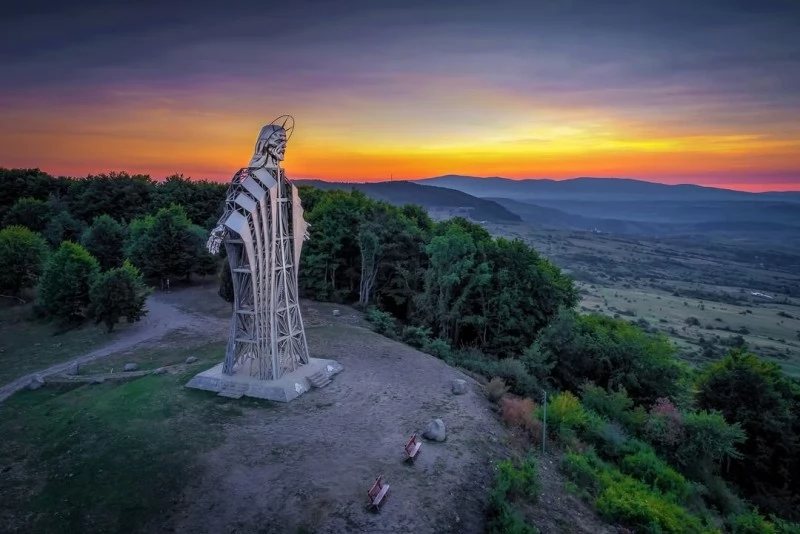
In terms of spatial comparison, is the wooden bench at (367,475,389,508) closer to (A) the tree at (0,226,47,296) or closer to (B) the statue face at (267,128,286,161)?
(B) the statue face at (267,128,286,161)

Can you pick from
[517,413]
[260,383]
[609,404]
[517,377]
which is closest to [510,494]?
[517,413]

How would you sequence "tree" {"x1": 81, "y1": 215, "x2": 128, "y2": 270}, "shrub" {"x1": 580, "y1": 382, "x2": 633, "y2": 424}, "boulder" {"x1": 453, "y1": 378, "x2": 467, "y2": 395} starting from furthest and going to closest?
"tree" {"x1": 81, "y1": 215, "x2": 128, "y2": 270}, "shrub" {"x1": 580, "y1": 382, "x2": 633, "y2": 424}, "boulder" {"x1": 453, "y1": 378, "x2": 467, "y2": 395}

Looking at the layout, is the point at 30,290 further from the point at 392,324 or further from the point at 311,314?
the point at 392,324

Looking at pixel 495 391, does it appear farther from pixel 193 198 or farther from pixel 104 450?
pixel 193 198

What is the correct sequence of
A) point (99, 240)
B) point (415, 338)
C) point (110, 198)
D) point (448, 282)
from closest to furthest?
point (415, 338)
point (448, 282)
point (99, 240)
point (110, 198)

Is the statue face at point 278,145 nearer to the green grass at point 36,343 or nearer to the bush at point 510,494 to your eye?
the bush at point 510,494

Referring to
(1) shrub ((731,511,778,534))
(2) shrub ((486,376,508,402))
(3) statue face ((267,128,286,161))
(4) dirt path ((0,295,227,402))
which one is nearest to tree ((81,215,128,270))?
(4) dirt path ((0,295,227,402))

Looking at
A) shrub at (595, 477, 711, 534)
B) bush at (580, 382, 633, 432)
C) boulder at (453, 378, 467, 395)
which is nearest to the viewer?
shrub at (595, 477, 711, 534)
